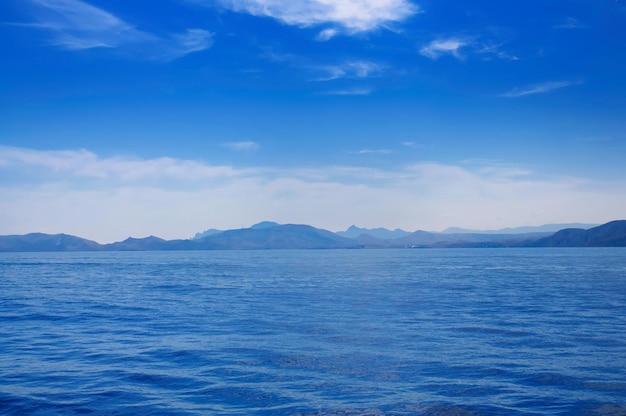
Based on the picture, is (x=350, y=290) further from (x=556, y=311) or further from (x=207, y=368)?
(x=207, y=368)

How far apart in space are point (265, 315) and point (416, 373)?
66.0ft

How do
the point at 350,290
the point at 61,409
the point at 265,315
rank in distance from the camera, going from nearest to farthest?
the point at 61,409 → the point at 265,315 → the point at 350,290

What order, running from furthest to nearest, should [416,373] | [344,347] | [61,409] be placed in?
1. [344,347]
2. [416,373]
3. [61,409]

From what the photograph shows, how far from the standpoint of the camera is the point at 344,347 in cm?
2684

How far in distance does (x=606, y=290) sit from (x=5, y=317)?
201ft

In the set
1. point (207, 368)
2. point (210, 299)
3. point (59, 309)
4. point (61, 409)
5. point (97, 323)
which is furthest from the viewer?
point (210, 299)

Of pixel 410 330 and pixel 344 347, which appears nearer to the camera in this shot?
pixel 344 347

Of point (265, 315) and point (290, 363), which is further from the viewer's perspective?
point (265, 315)

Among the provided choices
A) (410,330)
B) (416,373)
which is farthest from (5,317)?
(416,373)

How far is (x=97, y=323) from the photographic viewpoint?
36.9 meters

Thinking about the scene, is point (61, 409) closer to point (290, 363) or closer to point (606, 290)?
point (290, 363)

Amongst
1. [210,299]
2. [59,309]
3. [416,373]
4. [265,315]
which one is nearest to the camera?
[416,373]

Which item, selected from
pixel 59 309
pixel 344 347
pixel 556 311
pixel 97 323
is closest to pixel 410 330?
pixel 344 347

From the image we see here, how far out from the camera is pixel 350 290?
200 ft
